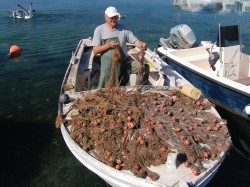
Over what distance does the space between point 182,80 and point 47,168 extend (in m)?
3.99

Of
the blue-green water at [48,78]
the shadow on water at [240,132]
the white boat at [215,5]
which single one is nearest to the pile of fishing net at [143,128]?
the blue-green water at [48,78]

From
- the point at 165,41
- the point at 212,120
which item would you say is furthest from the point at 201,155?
the point at 165,41

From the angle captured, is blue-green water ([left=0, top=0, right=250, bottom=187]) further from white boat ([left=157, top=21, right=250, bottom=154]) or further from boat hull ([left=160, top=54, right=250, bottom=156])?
white boat ([left=157, top=21, right=250, bottom=154])

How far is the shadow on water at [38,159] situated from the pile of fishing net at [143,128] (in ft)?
5.88

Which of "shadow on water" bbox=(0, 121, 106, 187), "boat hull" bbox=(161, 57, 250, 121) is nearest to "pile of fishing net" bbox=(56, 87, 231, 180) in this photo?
"shadow on water" bbox=(0, 121, 106, 187)

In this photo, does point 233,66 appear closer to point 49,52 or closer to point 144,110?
point 144,110

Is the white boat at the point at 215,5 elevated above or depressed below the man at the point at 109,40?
above

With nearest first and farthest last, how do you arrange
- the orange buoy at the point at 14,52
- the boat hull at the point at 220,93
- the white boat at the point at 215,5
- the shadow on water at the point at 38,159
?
the shadow on water at the point at 38,159
the boat hull at the point at 220,93
the orange buoy at the point at 14,52
the white boat at the point at 215,5

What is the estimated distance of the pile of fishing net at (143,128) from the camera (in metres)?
4.29

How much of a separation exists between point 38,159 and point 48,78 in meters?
5.42

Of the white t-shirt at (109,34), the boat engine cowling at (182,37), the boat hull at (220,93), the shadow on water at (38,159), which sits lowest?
the shadow on water at (38,159)

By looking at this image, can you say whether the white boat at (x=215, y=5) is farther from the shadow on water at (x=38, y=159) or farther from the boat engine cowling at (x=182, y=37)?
the shadow on water at (x=38, y=159)

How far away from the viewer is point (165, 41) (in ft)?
37.5

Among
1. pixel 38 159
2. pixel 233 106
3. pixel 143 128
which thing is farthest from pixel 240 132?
pixel 38 159
